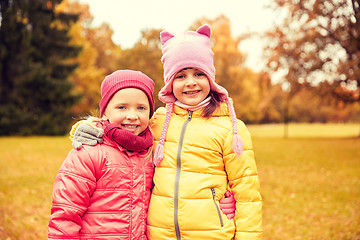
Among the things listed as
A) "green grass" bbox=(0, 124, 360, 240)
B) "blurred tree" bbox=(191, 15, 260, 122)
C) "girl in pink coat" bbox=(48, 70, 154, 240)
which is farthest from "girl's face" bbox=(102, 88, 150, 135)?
"blurred tree" bbox=(191, 15, 260, 122)

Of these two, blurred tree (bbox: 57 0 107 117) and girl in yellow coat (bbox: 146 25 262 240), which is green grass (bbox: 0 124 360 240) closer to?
girl in yellow coat (bbox: 146 25 262 240)

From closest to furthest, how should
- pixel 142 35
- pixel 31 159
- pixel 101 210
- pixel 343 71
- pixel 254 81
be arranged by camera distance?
pixel 101 210, pixel 31 159, pixel 343 71, pixel 142 35, pixel 254 81

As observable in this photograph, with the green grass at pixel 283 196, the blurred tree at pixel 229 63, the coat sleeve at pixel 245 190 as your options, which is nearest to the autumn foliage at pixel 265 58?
the blurred tree at pixel 229 63

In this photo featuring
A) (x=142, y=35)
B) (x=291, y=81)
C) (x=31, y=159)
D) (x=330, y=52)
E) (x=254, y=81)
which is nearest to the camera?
(x=31, y=159)

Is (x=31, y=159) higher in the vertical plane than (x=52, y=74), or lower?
lower

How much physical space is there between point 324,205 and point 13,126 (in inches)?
814

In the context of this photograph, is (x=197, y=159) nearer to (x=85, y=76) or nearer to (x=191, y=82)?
(x=191, y=82)

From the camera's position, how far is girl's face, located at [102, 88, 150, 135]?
231 centimetres

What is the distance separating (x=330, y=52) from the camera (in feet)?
65.0

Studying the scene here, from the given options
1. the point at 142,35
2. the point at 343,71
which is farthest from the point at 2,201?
the point at 142,35

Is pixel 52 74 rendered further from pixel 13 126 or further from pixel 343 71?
pixel 343 71

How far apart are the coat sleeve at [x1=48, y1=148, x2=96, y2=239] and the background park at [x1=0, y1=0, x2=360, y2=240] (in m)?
0.60

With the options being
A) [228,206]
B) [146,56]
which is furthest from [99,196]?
[146,56]

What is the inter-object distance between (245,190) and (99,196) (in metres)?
0.95
